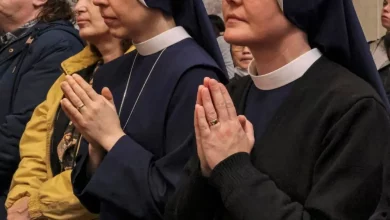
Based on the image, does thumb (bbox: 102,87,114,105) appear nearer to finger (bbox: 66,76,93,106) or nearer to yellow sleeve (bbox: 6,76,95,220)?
finger (bbox: 66,76,93,106)

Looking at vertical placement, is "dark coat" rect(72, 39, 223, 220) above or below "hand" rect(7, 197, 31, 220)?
above

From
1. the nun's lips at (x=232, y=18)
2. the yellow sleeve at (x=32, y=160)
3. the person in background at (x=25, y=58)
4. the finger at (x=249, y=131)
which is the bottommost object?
the yellow sleeve at (x=32, y=160)

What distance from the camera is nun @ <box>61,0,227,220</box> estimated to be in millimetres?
2021

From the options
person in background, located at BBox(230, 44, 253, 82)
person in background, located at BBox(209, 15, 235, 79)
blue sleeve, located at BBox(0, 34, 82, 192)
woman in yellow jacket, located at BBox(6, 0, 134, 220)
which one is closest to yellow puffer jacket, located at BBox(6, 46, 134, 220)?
woman in yellow jacket, located at BBox(6, 0, 134, 220)

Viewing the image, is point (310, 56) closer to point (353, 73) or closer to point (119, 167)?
point (353, 73)

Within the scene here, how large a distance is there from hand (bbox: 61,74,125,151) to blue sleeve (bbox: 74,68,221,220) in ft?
0.13

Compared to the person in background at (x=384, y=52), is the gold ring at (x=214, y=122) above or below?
above

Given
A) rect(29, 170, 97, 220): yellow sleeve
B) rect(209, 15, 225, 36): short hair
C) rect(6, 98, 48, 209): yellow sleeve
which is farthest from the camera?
rect(209, 15, 225, 36): short hair

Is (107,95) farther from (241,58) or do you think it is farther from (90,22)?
(241,58)

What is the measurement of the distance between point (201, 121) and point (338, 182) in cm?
33

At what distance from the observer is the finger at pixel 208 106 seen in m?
1.61

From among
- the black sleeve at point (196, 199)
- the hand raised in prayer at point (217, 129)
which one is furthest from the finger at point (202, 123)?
the black sleeve at point (196, 199)

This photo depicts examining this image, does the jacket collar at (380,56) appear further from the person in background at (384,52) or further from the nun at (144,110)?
the nun at (144,110)

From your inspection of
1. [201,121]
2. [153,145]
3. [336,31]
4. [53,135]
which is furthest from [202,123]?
[53,135]
